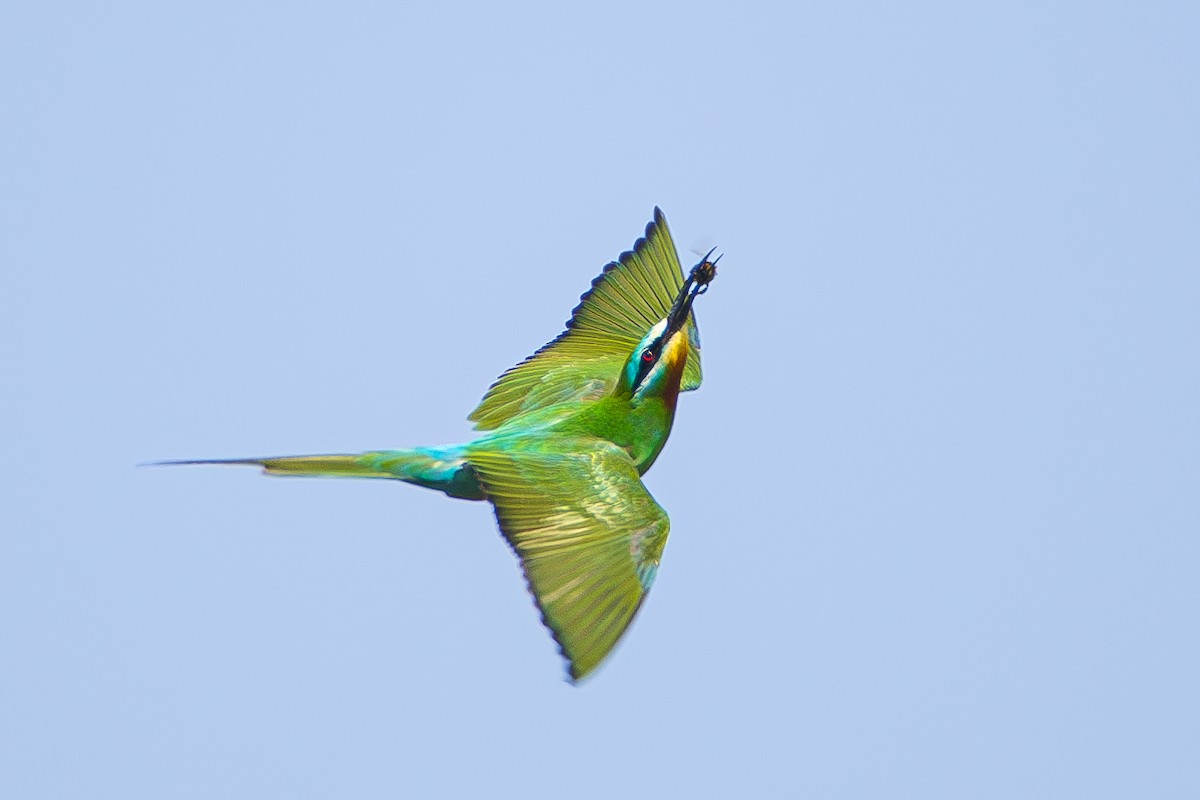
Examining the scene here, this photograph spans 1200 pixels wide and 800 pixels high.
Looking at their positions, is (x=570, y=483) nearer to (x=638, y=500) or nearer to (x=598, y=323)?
(x=638, y=500)

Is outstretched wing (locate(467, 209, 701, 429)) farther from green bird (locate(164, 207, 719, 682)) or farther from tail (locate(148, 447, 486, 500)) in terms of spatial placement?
tail (locate(148, 447, 486, 500))

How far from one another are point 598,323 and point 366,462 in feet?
7.16

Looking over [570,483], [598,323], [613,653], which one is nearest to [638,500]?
[570,483]

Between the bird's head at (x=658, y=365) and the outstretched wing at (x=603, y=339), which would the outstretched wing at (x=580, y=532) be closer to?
the bird's head at (x=658, y=365)

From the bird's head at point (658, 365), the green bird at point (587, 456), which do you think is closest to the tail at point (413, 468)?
the green bird at point (587, 456)

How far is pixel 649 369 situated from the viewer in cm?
701

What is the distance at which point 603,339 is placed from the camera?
820 centimetres

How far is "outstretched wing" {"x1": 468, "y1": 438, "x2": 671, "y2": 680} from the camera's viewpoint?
17.1ft

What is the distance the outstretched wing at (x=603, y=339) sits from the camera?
301 inches

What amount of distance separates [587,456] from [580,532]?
0.71 meters

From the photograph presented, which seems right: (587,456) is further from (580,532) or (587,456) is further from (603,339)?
(603,339)

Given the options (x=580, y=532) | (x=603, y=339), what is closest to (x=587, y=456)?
(x=580, y=532)

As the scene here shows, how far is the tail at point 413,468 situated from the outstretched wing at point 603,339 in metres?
0.99

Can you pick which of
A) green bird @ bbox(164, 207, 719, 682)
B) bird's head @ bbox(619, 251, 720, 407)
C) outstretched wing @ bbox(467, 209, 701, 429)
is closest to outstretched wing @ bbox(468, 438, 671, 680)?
green bird @ bbox(164, 207, 719, 682)
